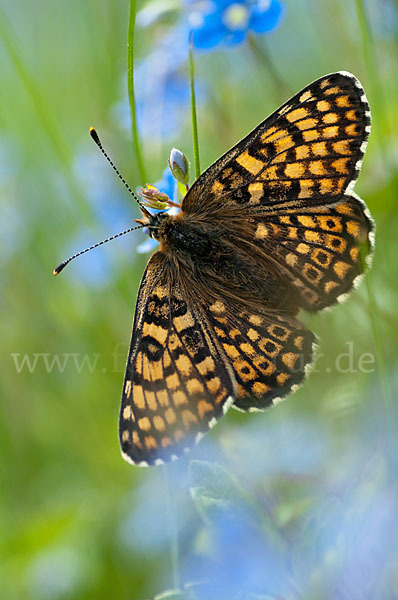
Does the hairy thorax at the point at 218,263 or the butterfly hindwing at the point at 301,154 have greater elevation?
the butterfly hindwing at the point at 301,154

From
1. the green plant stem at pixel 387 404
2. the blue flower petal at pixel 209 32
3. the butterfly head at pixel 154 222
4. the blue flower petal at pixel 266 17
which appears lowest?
the green plant stem at pixel 387 404

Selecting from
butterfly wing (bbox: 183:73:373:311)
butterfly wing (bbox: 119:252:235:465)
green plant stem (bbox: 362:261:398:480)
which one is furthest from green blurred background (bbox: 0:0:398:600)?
butterfly wing (bbox: 119:252:235:465)

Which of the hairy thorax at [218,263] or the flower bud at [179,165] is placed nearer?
the flower bud at [179,165]

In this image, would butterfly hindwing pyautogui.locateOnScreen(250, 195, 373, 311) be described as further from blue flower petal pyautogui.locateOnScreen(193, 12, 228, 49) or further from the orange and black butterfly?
blue flower petal pyautogui.locateOnScreen(193, 12, 228, 49)

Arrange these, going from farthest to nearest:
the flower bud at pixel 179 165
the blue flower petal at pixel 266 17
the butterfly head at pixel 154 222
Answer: the blue flower petal at pixel 266 17 < the butterfly head at pixel 154 222 < the flower bud at pixel 179 165

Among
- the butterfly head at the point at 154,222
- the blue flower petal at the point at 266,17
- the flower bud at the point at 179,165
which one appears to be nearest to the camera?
the flower bud at the point at 179,165

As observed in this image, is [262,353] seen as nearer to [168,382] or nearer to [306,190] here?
[168,382]

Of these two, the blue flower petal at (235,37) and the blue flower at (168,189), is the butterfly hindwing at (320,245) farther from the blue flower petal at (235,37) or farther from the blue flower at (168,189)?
the blue flower petal at (235,37)

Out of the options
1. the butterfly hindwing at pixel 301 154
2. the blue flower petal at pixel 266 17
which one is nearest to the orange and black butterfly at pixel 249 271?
the butterfly hindwing at pixel 301 154
